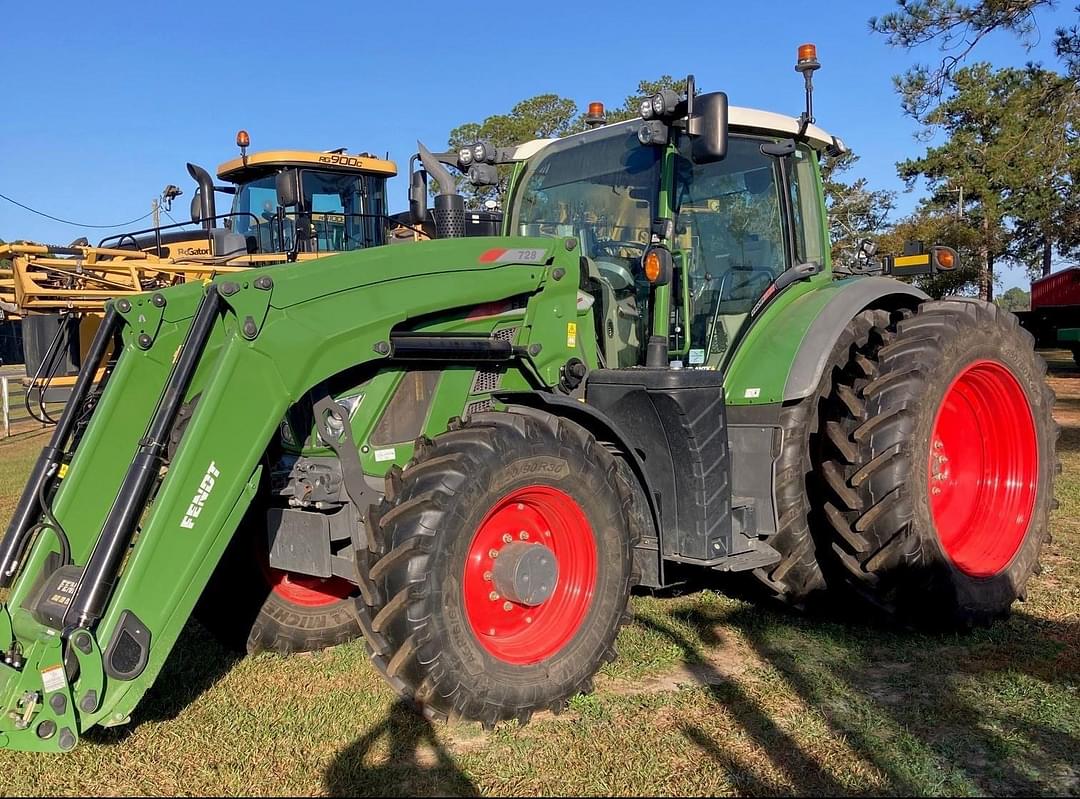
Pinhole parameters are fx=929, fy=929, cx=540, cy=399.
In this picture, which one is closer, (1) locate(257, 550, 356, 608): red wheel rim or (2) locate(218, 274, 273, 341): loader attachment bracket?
(2) locate(218, 274, 273, 341): loader attachment bracket

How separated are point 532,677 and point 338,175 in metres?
10.7

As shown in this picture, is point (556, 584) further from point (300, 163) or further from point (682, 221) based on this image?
point (300, 163)

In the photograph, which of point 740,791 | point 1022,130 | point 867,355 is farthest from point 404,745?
point 1022,130

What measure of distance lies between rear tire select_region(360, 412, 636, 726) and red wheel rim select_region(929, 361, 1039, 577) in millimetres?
2156

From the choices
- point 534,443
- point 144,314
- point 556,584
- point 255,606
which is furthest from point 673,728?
point 144,314

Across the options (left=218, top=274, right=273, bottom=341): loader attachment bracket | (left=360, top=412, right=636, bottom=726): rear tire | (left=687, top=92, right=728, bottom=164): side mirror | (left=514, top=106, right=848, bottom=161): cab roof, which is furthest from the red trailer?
(left=218, top=274, right=273, bottom=341): loader attachment bracket

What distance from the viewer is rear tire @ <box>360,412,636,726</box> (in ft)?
10.9

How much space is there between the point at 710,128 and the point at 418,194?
1.98 m

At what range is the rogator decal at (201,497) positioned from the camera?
125 inches

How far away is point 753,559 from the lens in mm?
4375

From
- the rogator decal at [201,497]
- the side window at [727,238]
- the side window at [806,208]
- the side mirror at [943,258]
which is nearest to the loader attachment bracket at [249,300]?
the rogator decal at [201,497]

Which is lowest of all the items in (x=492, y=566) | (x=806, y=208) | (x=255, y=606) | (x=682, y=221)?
(x=255, y=606)

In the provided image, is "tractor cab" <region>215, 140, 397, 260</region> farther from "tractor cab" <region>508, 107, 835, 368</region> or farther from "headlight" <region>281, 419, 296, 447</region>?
"headlight" <region>281, 419, 296, 447</region>

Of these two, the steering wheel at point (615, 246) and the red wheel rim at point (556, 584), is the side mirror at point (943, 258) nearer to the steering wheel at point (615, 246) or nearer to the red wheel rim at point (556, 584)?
the steering wheel at point (615, 246)
